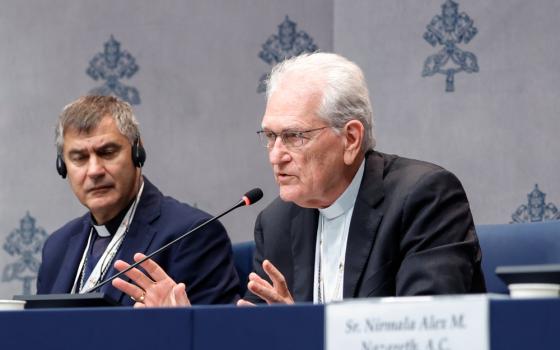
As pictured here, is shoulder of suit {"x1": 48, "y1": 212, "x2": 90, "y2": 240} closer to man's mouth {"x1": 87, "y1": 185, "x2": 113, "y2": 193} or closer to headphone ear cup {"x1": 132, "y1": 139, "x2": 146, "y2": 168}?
man's mouth {"x1": 87, "y1": 185, "x2": 113, "y2": 193}

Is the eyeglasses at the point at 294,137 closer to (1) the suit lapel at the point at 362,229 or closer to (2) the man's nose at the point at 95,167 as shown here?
(1) the suit lapel at the point at 362,229

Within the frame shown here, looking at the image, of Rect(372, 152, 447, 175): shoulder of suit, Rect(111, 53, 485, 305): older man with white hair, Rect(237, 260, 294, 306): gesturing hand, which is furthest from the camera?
Rect(372, 152, 447, 175): shoulder of suit

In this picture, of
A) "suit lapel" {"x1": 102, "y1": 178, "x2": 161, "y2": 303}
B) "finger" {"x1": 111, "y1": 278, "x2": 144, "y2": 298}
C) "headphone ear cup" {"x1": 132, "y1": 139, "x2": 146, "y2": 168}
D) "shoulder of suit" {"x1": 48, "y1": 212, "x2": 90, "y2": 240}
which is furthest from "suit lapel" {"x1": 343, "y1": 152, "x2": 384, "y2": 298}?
"shoulder of suit" {"x1": 48, "y1": 212, "x2": 90, "y2": 240}

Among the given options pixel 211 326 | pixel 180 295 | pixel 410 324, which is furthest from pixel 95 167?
pixel 410 324

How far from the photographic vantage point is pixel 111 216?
11.7ft

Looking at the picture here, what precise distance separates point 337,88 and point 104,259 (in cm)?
110

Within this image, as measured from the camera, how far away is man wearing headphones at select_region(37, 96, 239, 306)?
3.36 metres

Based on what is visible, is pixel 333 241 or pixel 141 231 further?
pixel 141 231

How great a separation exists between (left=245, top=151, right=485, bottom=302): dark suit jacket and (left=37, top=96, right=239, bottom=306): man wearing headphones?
1.70ft

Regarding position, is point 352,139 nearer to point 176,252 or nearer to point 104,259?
point 176,252

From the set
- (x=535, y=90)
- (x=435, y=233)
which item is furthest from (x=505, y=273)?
(x=535, y=90)

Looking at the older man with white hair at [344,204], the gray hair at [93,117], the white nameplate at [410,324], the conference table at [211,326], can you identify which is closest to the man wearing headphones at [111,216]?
the gray hair at [93,117]

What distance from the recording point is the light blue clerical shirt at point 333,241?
2.75 meters

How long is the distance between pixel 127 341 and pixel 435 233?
1159 millimetres
